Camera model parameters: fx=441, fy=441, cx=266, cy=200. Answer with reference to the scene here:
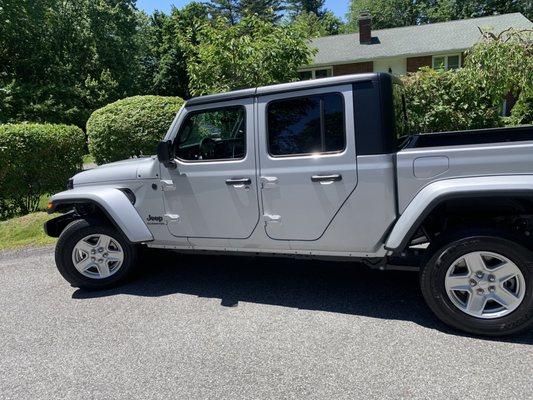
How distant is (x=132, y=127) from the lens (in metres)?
8.98

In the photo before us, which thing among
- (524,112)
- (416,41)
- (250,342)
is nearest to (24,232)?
(250,342)

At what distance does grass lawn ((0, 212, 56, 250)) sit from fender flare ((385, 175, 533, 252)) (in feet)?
17.7

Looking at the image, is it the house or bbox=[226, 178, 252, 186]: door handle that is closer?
Result: bbox=[226, 178, 252, 186]: door handle

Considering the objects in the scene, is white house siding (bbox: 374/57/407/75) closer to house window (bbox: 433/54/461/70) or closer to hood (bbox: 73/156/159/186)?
house window (bbox: 433/54/461/70)

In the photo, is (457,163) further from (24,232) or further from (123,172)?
(24,232)

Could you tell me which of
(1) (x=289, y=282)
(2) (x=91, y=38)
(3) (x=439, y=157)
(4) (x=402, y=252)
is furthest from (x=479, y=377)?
(2) (x=91, y=38)

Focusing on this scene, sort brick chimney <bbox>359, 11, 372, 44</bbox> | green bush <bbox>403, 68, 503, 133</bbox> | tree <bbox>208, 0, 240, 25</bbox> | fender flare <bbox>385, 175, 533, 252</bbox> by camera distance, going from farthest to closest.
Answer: tree <bbox>208, 0, 240, 25</bbox>, brick chimney <bbox>359, 11, 372, 44</bbox>, green bush <bbox>403, 68, 503, 133</bbox>, fender flare <bbox>385, 175, 533, 252</bbox>

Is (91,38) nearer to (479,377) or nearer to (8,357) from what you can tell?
(8,357)

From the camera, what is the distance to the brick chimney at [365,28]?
2523cm

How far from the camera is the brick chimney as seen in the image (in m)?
25.2

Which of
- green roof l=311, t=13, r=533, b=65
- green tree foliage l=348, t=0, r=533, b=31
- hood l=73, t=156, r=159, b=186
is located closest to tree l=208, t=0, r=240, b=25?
green tree foliage l=348, t=0, r=533, b=31

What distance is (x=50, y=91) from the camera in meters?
23.1

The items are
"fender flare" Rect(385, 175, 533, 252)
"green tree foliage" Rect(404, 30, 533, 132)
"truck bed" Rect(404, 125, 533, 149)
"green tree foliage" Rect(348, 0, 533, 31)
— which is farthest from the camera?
"green tree foliage" Rect(348, 0, 533, 31)

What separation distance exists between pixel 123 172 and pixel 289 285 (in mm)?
2101
